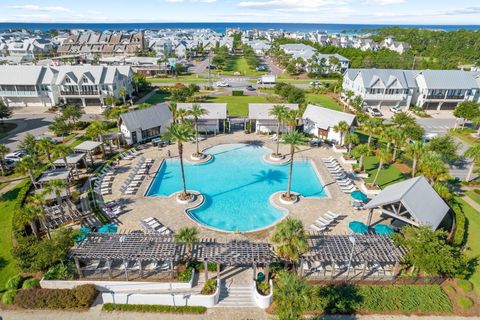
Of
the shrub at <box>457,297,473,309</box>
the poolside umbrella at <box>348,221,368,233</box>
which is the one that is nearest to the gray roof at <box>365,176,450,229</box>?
the poolside umbrella at <box>348,221,368,233</box>

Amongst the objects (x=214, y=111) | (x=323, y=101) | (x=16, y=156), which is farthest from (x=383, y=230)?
(x=323, y=101)

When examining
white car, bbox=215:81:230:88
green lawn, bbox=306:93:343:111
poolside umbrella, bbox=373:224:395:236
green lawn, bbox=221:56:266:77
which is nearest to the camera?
poolside umbrella, bbox=373:224:395:236

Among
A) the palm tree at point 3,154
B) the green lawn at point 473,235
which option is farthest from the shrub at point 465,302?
the palm tree at point 3,154

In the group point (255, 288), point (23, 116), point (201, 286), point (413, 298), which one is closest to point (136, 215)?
point (201, 286)

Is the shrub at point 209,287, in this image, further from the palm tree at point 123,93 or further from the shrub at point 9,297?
the palm tree at point 123,93

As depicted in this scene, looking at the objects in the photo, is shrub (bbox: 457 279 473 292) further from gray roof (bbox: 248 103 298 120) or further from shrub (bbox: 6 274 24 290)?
gray roof (bbox: 248 103 298 120)

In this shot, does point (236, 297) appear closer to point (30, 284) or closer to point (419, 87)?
point (30, 284)
